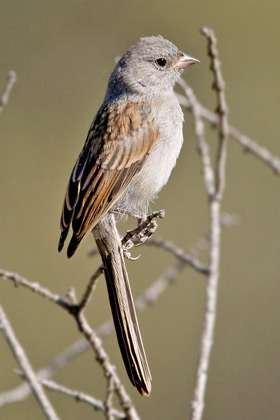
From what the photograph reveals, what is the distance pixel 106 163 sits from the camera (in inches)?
154

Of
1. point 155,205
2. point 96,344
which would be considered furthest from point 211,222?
point 155,205

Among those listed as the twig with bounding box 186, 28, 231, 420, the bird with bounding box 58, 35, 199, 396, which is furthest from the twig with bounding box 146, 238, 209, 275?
the bird with bounding box 58, 35, 199, 396

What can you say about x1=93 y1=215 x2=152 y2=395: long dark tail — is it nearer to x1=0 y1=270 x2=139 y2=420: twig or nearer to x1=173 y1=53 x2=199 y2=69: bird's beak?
x1=0 y1=270 x2=139 y2=420: twig

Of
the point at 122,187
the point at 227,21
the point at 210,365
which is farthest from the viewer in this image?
the point at 227,21

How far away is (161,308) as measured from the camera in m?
7.32

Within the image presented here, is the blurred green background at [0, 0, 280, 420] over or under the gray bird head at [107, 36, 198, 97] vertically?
over

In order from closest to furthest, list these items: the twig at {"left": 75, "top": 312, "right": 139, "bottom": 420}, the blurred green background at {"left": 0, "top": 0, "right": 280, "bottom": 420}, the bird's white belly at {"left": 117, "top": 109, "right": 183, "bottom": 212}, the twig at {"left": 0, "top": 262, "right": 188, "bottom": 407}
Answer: the twig at {"left": 75, "top": 312, "right": 139, "bottom": 420} < the twig at {"left": 0, "top": 262, "right": 188, "bottom": 407} < the bird's white belly at {"left": 117, "top": 109, "right": 183, "bottom": 212} < the blurred green background at {"left": 0, "top": 0, "right": 280, "bottom": 420}

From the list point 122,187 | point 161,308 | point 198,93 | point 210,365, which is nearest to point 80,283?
point 161,308

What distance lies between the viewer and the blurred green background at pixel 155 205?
6824 millimetres

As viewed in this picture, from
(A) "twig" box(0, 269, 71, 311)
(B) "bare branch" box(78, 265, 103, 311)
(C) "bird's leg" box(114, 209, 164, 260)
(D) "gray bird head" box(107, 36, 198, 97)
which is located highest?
(D) "gray bird head" box(107, 36, 198, 97)

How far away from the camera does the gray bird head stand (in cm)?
446

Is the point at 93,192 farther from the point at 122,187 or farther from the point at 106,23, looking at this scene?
the point at 106,23

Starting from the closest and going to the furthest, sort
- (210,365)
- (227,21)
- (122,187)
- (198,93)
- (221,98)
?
(221,98) < (122,187) < (210,365) < (198,93) < (227,21)

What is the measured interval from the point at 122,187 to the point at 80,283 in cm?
340
